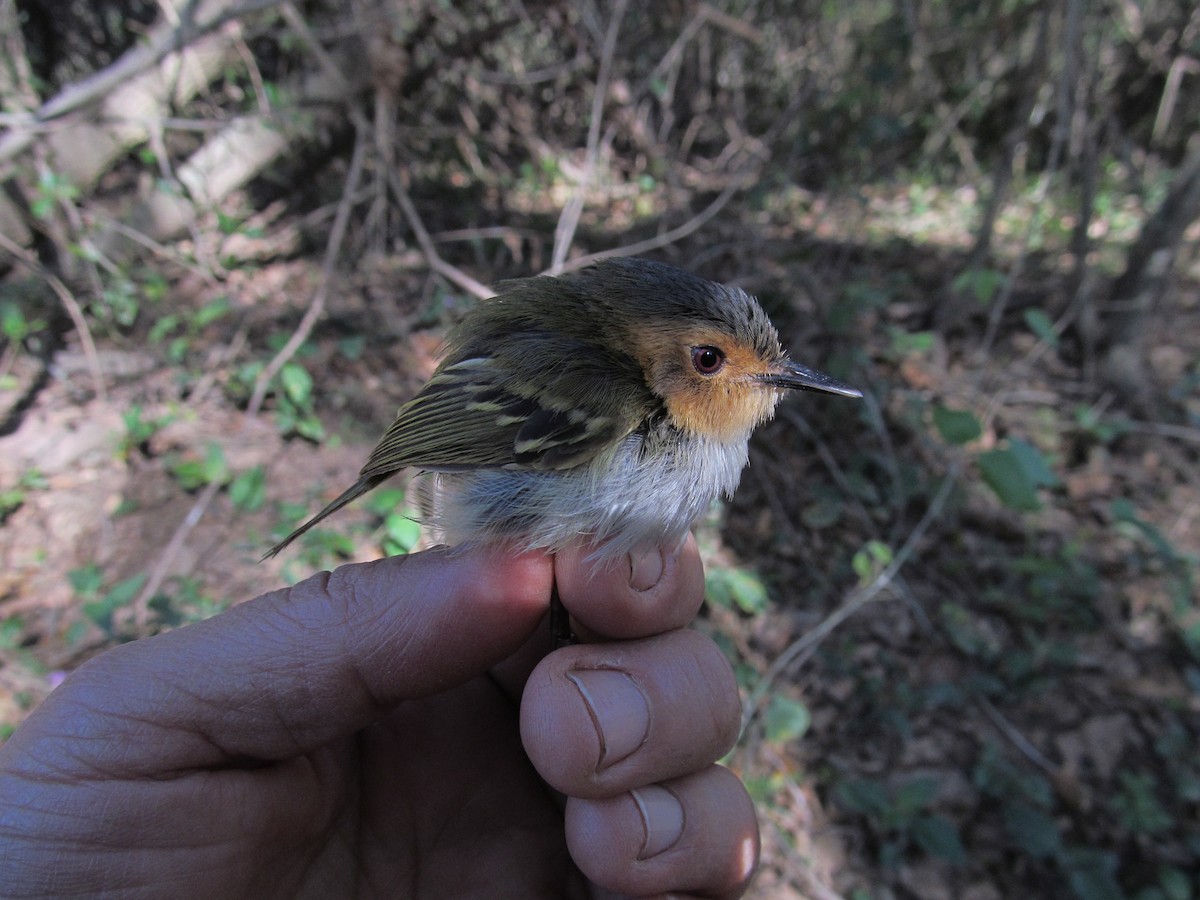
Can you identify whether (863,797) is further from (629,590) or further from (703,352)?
(703,352)

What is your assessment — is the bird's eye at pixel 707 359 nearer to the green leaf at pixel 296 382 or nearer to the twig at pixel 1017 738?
the twig at pixel 1017 738

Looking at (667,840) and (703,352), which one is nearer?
(667,840)

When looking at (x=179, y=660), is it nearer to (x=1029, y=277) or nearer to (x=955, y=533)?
(x=955, y=533)

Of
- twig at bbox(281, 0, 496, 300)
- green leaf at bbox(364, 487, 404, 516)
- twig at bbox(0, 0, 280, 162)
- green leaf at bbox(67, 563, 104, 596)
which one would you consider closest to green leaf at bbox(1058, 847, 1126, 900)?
green leaf at bbox(364, 487, 404, 516)

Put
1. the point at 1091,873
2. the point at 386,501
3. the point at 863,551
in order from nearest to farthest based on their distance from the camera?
the point at 1091,873 → the point at 386,501 → the point at 863,551

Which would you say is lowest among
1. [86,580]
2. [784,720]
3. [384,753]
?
[784,720]

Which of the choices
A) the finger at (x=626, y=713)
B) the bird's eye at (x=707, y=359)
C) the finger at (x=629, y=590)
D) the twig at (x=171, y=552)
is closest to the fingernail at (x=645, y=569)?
the finger at (x=629, y=590)

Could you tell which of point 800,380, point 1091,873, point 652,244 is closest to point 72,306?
point 652,244
